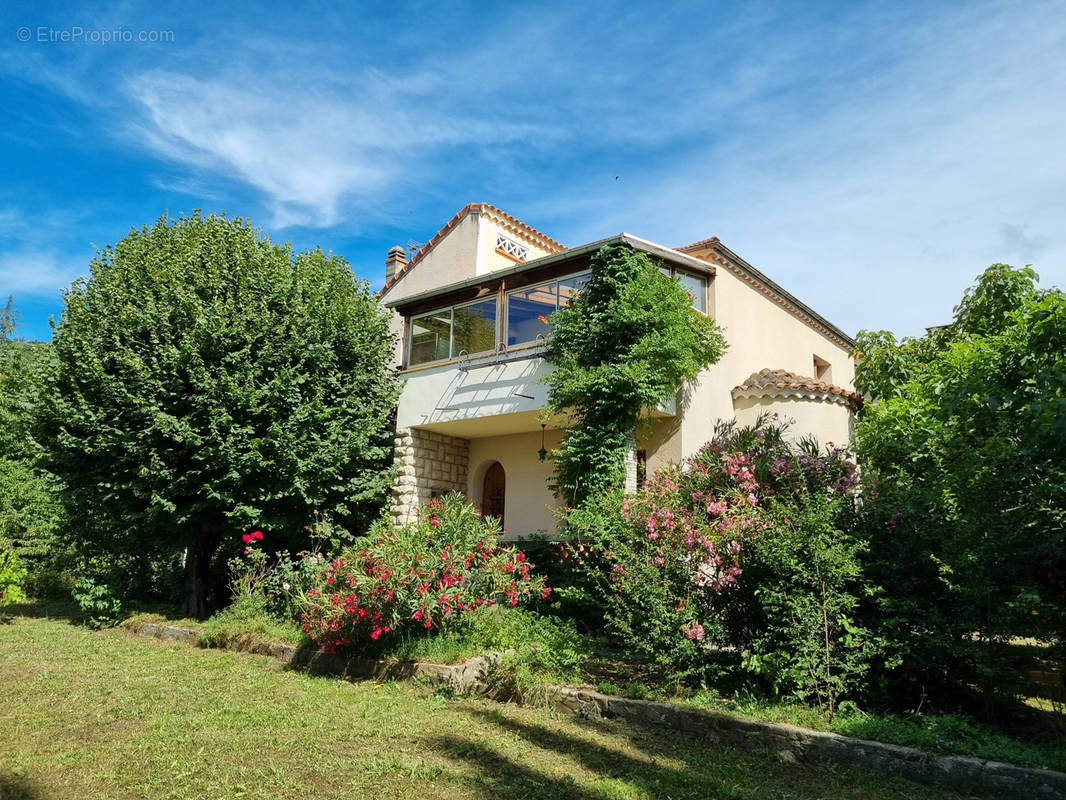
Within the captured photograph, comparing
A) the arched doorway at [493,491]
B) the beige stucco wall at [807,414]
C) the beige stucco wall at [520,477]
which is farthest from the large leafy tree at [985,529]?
the arched doorway at [493,491]

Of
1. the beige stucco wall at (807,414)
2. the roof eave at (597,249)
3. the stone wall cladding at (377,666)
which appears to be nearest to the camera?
the stone wall cladding at (377,666)

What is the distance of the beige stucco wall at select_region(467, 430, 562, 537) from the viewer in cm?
1433

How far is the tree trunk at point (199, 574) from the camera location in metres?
13.0

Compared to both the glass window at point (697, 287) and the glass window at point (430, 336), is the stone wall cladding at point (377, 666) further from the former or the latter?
the glass window at point (697, 287)

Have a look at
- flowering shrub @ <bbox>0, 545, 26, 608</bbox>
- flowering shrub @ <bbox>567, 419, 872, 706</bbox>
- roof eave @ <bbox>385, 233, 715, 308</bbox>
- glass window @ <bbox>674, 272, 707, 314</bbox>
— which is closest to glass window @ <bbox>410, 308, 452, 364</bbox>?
roof eave @ <bbox>385, 233, 715, 308</bbox>

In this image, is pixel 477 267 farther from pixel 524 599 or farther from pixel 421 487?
pixel 524 599

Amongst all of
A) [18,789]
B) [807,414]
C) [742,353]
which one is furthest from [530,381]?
[18,789]

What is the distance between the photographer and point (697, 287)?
13336 millimetres

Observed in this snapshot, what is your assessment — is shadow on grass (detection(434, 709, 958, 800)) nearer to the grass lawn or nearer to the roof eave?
the grass lawn

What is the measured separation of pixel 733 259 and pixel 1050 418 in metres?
9.69

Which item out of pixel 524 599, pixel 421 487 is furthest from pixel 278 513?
pixel 524 599

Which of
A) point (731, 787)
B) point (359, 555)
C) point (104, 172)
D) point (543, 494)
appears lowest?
point (731, 787)

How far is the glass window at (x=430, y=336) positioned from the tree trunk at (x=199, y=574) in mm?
5721

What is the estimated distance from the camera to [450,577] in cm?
805
